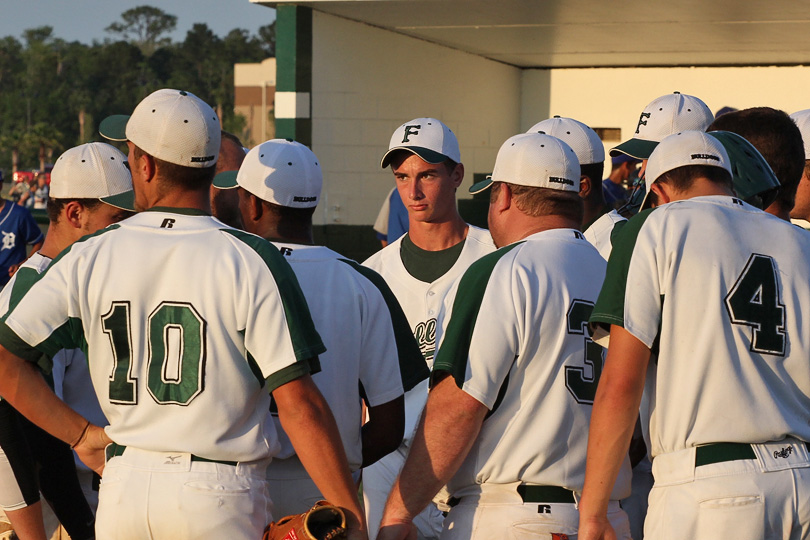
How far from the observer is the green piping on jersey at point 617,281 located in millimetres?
2969

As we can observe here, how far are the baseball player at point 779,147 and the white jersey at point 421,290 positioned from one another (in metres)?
1.52

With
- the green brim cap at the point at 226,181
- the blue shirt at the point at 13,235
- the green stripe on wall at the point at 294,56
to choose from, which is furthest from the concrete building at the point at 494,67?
the green brim cap at the point at 226,181

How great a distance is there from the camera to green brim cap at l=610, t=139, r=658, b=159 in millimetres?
4652

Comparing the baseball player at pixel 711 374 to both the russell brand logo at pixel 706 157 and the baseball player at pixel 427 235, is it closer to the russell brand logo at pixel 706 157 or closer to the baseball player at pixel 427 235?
the russell brand logo at pixel 706 157

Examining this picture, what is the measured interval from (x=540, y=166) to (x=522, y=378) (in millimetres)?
722

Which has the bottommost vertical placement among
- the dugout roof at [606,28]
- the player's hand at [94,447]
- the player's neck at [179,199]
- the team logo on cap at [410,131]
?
the player's hand at [94,447]

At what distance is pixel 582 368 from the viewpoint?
3.25 m

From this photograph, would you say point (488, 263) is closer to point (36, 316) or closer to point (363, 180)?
point (36, 316)

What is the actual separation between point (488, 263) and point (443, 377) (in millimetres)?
393

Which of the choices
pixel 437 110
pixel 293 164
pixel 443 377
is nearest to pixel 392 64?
pixel 437 110

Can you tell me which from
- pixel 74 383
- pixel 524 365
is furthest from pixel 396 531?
pixel 74 383

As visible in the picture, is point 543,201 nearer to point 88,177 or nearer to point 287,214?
point 287,214

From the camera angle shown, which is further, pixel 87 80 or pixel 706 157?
pixel 87 80

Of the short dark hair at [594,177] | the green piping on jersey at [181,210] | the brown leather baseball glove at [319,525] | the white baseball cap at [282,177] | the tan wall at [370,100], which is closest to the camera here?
the brown leather baseball glove at [319,525]
